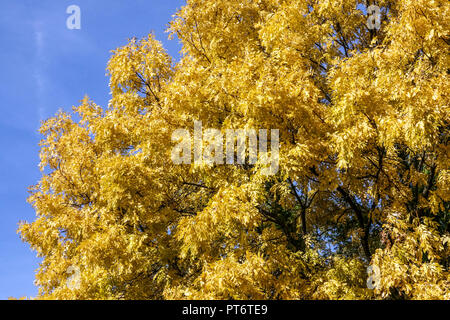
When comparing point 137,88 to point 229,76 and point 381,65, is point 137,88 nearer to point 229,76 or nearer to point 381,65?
point 229,76

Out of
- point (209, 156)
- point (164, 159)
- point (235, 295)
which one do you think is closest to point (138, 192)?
point (164, 159)

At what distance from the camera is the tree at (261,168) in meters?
6.31

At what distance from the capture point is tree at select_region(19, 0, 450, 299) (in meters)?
6.31

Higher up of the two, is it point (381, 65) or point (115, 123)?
point (381, 65)

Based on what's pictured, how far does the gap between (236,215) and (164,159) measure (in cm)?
291

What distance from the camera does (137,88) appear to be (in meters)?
9.98

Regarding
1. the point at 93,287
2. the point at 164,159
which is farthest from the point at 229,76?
the point at 93,287

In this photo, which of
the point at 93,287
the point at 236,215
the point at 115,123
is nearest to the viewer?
the point at 236,215

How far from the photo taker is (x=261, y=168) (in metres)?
6.68

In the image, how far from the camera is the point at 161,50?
9.77 meters

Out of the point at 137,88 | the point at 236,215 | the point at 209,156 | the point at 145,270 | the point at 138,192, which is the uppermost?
the point at 137,88

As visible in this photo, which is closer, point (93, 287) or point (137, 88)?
point (93, 287)
